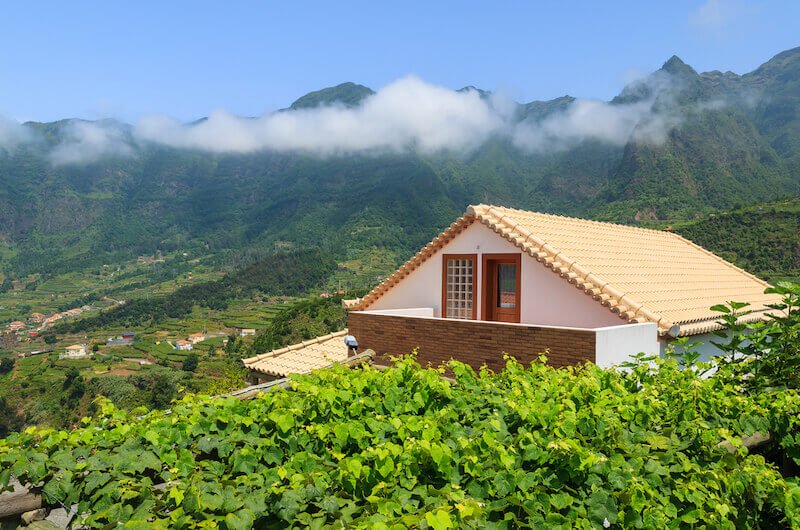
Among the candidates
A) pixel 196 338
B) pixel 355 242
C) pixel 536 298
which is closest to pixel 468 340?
pixel 536 298

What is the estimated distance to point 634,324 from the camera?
1051 cm

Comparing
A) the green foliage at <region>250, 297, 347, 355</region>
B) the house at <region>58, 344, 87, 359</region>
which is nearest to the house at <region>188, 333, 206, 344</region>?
the house at <region>58, 344, 87, 359</region>

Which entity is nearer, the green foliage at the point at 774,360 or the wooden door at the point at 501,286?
the green foliage at the point at 774,360

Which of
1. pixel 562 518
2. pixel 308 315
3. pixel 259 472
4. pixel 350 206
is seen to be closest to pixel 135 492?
pixel 259 472

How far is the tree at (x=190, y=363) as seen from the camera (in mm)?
69625

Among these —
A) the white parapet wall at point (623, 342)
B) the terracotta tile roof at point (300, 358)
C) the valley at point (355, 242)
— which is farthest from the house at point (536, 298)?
the valley at point (355, 242)

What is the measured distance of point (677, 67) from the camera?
504ft

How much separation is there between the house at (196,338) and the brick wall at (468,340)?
81.3 m

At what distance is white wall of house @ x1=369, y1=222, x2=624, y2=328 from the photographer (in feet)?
38.7

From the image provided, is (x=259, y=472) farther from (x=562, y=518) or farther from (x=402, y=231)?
(x=402, y=231)

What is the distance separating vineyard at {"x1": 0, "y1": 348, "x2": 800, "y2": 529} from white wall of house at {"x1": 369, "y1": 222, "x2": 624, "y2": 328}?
7305mm

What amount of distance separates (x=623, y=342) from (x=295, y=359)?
9.19 metres

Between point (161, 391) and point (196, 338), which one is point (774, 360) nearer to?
point (161, 391)

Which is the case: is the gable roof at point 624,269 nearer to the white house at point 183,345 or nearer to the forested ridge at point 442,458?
the forested ridge at point 442,458
